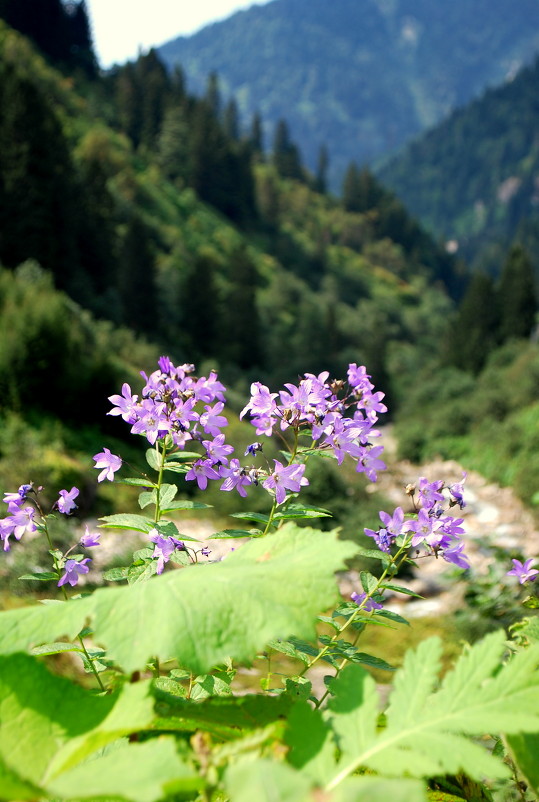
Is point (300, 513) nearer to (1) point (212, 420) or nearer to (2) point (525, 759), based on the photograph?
(1) point (212, 420)

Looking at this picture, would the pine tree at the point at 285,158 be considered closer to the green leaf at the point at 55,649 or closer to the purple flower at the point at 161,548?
the purple flower at the point at 161,548

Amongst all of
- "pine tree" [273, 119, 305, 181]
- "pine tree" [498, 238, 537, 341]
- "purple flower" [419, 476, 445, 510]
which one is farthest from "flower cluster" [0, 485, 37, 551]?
"pine tree" [273, 119, 305, 181]

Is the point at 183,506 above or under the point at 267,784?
above

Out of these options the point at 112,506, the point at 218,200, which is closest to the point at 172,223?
the point at 218,200

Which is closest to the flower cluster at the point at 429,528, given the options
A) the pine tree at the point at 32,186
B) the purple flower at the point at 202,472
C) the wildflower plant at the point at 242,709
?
the purple flower at the point at 202,472

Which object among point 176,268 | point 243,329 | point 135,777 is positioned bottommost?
point 135,777

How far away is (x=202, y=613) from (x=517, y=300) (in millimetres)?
28561

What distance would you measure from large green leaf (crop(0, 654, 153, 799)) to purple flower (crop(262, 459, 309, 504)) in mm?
744

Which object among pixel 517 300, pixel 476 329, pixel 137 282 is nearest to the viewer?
pixel 137 282

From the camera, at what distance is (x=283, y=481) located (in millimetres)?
1449

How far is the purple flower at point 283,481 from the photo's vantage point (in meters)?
1.42

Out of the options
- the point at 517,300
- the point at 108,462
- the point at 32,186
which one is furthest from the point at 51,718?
the point at 517,300

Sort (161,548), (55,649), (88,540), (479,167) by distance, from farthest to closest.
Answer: (479,167)
(88,540)
(161,548)
(55,649)

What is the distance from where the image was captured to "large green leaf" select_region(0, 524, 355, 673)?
69 centimetres
